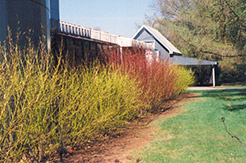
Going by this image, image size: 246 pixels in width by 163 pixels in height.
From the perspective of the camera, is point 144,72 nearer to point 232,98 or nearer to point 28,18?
point 28,18

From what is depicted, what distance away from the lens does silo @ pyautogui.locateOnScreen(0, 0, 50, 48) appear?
484cm

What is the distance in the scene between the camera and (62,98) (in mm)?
5008

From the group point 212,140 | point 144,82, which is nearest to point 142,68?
point 144,82

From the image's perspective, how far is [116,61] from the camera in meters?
8.73

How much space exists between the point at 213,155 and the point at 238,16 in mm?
7503

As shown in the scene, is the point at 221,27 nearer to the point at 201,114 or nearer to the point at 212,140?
the point at 201,114

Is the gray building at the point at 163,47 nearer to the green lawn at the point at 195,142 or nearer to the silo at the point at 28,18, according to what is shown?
the green lawn at the point at 195,142

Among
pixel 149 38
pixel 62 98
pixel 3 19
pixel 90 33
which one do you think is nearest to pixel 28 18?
pixel 3 19

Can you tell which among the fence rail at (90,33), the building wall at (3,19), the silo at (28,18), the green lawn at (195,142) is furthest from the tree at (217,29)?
the building wall at (3,19)

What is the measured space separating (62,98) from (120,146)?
1426 millimetres

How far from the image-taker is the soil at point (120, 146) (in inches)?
192

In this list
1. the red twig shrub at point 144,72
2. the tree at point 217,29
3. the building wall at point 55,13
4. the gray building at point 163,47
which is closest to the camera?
the building wall at point 55,13

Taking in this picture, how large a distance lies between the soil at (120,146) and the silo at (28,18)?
198 centimetres

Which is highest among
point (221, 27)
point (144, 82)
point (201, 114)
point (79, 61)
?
point (221, 27)
